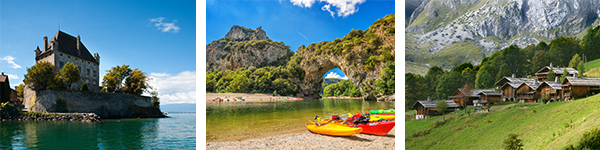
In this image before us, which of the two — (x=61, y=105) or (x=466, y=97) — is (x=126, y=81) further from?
(x=466, y=97)

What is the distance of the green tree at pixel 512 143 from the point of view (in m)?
2.72

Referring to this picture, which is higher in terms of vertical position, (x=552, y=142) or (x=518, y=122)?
(x=518, y=122)

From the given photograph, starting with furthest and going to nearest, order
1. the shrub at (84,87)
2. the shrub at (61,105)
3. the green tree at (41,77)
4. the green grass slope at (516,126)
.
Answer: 1. the shrub at (84,87)
2. the shrub at (61,105)
3. the green tree at (41,77)
4. the green grass slope at (516,126)

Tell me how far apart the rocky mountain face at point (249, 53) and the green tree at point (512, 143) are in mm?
5406

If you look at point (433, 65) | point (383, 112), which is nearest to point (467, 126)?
point (433, 65)

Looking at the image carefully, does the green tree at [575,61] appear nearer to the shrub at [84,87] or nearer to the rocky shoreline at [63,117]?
the rocky shoreline at [63,117]

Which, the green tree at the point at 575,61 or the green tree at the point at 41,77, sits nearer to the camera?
the green tree at the point at 575,61

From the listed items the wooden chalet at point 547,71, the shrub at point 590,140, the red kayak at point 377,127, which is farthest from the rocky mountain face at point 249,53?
the shrub at point 590,140

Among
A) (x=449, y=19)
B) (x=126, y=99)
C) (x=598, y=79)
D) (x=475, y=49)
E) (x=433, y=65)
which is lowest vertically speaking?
(x=126, y=99)

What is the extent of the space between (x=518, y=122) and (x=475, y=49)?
117cm

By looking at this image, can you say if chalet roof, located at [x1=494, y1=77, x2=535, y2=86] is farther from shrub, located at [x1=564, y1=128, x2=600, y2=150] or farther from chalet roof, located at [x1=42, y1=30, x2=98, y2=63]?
chalet roof, located at [x1=42, y1=30, x2=98, y2=63]

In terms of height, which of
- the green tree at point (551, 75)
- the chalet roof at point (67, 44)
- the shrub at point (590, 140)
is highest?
the chalet roof at point (67, 44)

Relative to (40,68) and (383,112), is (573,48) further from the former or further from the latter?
(40,68)

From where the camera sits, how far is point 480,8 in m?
3.41
